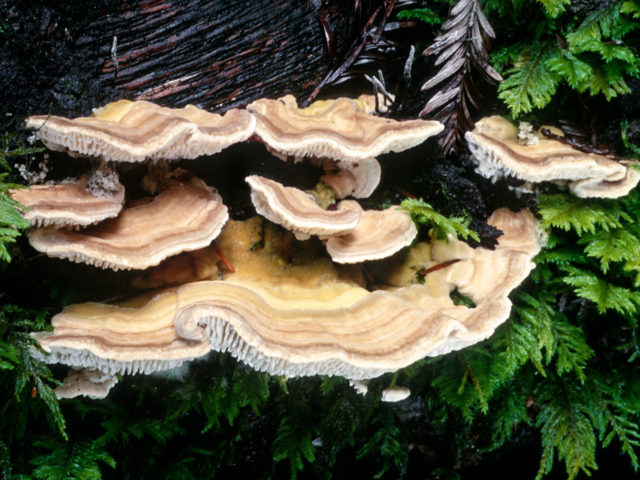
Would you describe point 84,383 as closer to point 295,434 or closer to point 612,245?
point 295,434

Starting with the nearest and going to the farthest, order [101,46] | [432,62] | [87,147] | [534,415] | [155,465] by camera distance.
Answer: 1. [87,147]
2. [101,46]
3. [432,62]
4. [155,465]
5. [534,415]

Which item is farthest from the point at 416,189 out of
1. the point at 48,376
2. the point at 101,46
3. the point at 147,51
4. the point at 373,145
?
the point at 48,376

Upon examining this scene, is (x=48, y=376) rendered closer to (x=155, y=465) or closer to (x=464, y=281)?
(x=155, y=465)

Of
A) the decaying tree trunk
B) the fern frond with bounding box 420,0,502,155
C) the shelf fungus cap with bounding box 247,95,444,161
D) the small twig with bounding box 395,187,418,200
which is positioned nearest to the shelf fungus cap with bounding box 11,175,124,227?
the decaying tree trunk

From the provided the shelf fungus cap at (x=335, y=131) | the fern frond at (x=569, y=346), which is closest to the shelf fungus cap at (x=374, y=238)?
the shelf fungus cap at (x=335, y=131)

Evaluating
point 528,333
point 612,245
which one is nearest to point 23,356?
point 528,333

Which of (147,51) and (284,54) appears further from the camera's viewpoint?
(284,54)
